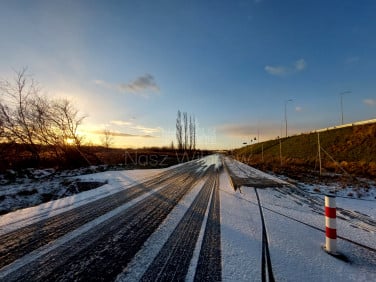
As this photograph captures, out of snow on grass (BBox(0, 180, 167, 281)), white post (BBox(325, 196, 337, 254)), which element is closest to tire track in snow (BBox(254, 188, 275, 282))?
white post (BBox(325, 196, 337, 254))

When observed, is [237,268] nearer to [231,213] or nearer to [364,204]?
[231,213]

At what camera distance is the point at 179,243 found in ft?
15.6

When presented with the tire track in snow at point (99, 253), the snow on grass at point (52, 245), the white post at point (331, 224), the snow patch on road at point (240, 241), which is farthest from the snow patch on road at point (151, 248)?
the white post at point (331, 224)

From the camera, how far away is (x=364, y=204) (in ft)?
33.7

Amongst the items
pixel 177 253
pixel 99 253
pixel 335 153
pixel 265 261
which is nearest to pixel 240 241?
pixel 265 261

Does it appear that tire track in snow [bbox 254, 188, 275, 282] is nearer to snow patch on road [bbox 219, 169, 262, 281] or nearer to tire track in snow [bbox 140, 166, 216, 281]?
snow patch on road [bbox 219, 169, 262, 281]

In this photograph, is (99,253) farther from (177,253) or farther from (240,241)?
(240,241)

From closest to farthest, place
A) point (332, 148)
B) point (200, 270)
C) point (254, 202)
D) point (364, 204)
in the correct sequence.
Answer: point (200, 270) < point (254, 202) < point (364, 204) < point (332, 148)

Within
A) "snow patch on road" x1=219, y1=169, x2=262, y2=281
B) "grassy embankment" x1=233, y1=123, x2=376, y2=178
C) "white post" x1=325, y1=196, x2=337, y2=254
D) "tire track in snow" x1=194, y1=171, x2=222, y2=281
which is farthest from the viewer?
"grassy embankment" x1=233, y1=123, x2=376, y2=178

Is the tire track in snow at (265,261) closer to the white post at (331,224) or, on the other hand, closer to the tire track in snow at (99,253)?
the white post at (331,224)

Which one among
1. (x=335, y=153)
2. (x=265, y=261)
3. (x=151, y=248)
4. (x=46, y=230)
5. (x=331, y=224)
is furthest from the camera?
(x=335, y=153)

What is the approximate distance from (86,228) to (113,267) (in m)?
2.27

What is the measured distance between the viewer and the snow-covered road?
3568 millimetres

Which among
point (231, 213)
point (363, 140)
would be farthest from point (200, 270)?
point (363, 140)
